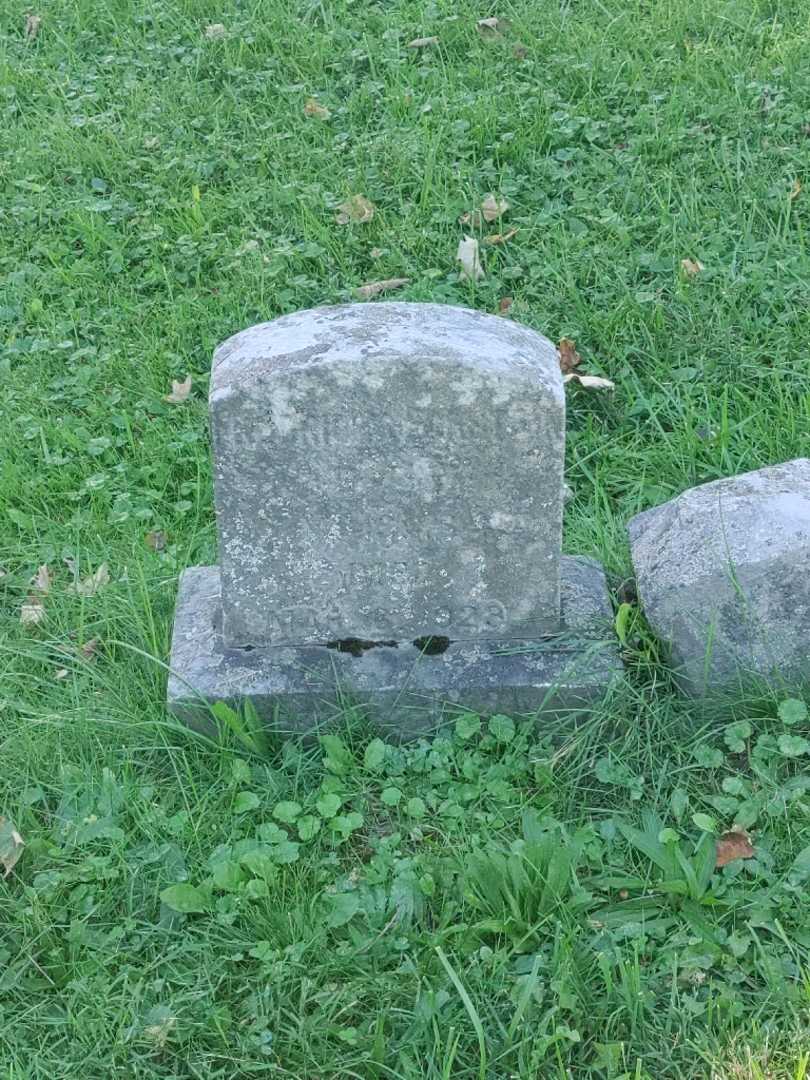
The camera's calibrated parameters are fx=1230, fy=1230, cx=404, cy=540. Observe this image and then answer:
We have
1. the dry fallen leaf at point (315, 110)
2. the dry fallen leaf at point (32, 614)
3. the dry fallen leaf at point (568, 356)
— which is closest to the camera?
the dry fallen leaf at point (32, 614)

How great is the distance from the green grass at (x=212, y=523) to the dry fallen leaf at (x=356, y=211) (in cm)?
6

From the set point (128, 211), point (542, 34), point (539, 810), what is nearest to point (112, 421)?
point (128, 211)

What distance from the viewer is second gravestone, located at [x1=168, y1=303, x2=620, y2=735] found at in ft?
8.62

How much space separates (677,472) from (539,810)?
53.8 inches

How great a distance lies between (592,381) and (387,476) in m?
1.40

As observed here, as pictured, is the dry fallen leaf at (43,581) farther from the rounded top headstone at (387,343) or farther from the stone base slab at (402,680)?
the rounded top headstone at (387,343)

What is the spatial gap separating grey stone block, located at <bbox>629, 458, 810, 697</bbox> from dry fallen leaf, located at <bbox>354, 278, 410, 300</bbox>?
1.87 meters

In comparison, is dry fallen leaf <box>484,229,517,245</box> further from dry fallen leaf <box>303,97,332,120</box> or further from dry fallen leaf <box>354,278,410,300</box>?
dry fallen leaf <box>303,97,332,120</box>

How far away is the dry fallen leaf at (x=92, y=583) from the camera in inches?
135

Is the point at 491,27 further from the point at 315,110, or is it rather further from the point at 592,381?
the point at 592,381

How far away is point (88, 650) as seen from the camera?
3229 mm

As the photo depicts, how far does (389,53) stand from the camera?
5.42 meters

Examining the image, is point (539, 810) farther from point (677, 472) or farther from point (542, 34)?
point (542, 34)

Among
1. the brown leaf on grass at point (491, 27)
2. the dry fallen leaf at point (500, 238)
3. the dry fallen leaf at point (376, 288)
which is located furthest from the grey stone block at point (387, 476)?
the brown leaf on grass at point (491, 27)
